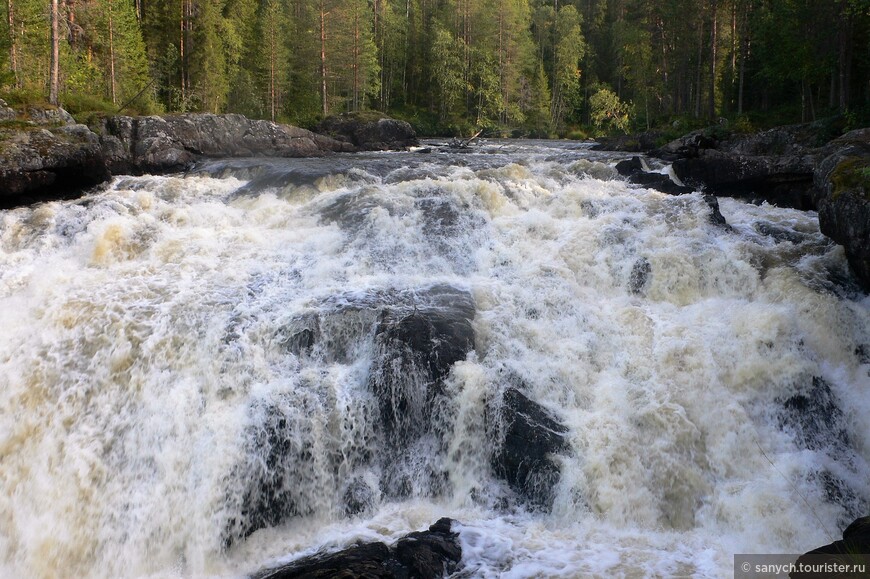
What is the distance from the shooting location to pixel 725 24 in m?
38.6

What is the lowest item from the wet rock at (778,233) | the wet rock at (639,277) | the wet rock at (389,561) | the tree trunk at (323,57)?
the wet rock at (389,561)

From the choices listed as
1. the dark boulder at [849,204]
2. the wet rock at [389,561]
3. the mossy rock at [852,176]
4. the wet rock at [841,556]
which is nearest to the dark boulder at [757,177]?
the dark boulder at [849,204]

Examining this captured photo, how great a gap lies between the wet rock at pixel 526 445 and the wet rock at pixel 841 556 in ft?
10.7

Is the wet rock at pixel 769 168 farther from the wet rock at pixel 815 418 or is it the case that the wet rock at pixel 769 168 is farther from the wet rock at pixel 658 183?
the wet rock at pixel 815 418

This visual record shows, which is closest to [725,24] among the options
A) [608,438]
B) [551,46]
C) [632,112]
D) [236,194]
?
[632,112]

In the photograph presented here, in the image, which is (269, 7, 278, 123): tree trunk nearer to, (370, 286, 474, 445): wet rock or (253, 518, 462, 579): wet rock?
(370, 286, 474, 445): wet rock

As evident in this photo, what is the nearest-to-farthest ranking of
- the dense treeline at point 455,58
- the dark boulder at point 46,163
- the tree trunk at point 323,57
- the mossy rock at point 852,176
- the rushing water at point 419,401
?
the rushing water at point 419,401
the mossy rock at point 852,176
the dark boulder at point 46,163
the dense treeline at point 455,58
the tree trunk at point 323,57

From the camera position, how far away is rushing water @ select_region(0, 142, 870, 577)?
777cm

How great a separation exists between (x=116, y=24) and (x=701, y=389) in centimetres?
3336

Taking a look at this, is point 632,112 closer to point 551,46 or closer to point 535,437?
point 551,46

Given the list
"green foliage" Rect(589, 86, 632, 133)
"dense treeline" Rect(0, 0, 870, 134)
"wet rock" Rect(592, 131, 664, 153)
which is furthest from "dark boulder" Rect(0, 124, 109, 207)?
"green foliage" Rect(589, 86, 632, 133)

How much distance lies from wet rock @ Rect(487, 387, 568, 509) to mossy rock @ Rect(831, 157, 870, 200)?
7.45 metres

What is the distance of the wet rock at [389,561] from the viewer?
21.9 feet

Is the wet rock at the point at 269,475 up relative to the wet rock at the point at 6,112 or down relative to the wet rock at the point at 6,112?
down
